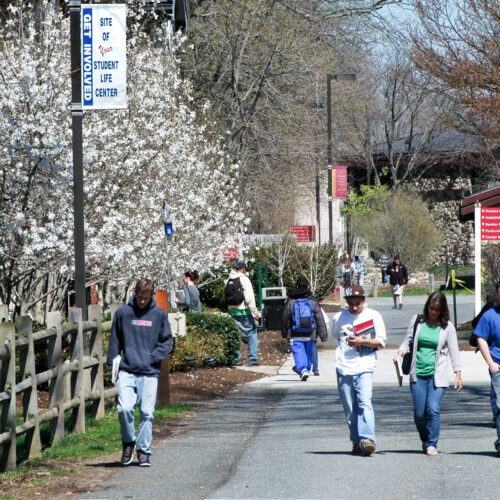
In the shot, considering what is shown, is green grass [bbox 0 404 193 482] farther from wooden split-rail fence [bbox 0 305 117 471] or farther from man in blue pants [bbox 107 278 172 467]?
man in blue pants [bbox 107 278 172 467]

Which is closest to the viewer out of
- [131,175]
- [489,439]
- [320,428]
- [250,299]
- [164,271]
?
[489,439]

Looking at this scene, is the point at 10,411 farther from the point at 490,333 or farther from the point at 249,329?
the point at 249,329

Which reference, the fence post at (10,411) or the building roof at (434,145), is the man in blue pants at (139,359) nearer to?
the fence post at (10,411)

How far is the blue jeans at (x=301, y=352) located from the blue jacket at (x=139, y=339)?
24.2 ft

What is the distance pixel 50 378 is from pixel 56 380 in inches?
7.3

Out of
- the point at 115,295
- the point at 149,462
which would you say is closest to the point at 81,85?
the point at 149,462

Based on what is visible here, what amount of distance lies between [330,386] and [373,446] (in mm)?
6612

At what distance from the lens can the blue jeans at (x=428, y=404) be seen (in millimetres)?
9266

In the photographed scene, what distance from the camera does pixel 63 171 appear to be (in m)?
15.4

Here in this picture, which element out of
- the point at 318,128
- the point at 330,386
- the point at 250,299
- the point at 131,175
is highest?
the point at 318,128

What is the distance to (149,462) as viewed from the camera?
8.93 metres

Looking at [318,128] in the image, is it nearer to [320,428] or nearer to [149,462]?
[320,428]

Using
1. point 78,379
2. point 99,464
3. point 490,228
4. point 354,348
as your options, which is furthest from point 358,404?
point 490,228

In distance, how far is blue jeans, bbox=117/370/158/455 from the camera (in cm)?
885
